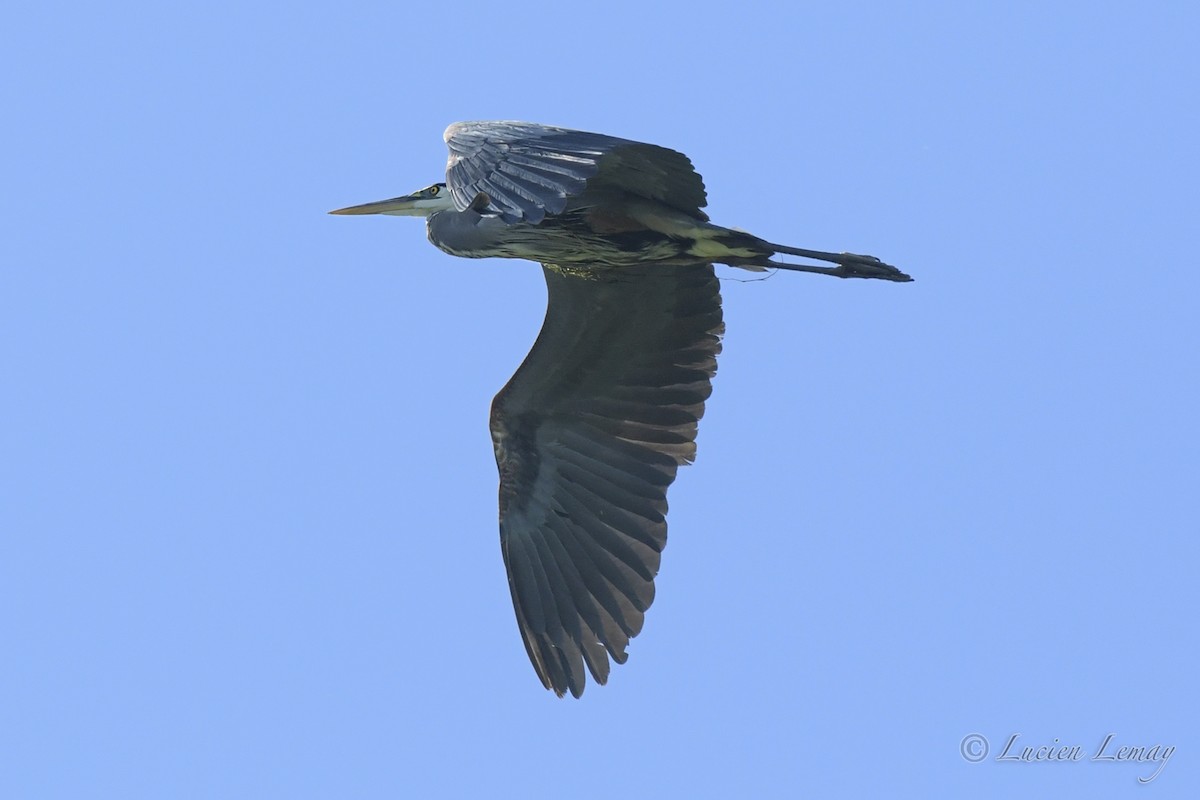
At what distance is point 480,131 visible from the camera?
8695mm

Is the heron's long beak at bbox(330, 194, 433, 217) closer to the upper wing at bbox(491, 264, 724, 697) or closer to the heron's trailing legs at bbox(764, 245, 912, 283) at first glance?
the upper wing at bbox(491, 264, 724, 697)

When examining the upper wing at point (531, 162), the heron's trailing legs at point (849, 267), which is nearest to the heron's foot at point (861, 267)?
the heron's trailing legs at point (849, 267)

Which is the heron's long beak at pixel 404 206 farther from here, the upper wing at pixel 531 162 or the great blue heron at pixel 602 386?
the upper wing at pixel 531 162

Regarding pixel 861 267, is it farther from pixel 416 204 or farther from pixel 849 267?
pixel 416 204

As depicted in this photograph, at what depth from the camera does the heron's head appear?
11125mm

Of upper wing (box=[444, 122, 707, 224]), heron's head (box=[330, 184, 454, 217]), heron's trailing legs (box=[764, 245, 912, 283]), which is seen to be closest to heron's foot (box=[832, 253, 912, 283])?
heron's trailing legs (box=[764, 245, 912, 283])

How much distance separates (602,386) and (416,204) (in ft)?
5.51

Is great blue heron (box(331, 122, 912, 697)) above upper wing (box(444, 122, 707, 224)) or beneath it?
beneath

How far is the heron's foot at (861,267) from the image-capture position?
9.98m

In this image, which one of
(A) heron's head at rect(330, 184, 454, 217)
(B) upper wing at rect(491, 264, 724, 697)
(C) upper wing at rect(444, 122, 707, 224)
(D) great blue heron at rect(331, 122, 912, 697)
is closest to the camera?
(C) upper wing at rect(444, 122, 707, 224)

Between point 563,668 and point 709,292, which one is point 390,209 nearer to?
point 709,292

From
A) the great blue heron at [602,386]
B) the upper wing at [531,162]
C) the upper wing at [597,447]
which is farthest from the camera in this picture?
the upper wing at [597,447]

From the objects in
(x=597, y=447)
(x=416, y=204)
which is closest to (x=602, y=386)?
(x=597, y=447)

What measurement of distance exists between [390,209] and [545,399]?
161cm
